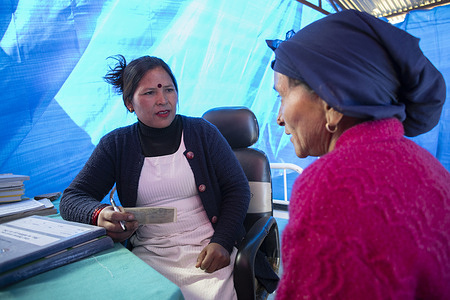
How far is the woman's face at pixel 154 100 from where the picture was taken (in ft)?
5.46

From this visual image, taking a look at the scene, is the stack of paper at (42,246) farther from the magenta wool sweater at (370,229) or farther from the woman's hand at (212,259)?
the magenta wool sweater at (370,229)

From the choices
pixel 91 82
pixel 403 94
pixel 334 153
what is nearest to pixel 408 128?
pixel 403 94

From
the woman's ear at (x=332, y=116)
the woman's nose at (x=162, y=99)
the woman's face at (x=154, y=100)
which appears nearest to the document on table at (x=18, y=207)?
the woman's face at (x=154, y=100)

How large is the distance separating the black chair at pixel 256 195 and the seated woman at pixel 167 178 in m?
0.16

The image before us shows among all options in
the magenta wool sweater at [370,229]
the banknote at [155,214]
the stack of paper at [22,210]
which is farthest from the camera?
the stack of paper at [22,210]

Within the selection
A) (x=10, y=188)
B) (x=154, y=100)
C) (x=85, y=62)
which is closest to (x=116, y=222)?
(x=154, y=100)

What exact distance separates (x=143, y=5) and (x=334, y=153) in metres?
2.26

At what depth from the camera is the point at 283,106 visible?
2.74ft

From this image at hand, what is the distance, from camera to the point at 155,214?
1.12m

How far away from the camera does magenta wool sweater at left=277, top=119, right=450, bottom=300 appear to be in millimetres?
505

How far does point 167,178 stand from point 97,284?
0.83 m

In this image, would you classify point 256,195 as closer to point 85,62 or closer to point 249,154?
point 249,154

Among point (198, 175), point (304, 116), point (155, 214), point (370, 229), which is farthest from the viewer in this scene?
point (198, 175)

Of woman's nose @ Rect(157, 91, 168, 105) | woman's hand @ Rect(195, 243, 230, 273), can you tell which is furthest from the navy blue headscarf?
woman's nose @ Rect(157, 91, 168, 105)
